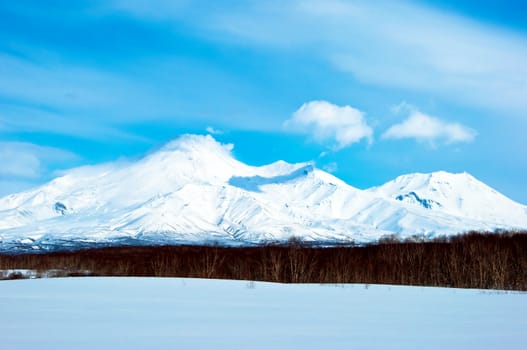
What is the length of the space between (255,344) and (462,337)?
3.76m

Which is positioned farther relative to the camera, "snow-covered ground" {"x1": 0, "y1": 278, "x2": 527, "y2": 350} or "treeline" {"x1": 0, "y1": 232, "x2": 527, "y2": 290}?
"treeline" {"x1": 0, "y1": 232, "x2": 527, "y2": 290}

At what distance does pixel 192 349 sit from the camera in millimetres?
9234

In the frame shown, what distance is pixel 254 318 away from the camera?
13367 mm

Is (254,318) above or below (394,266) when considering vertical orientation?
below

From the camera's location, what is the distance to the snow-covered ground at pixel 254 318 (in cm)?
1001

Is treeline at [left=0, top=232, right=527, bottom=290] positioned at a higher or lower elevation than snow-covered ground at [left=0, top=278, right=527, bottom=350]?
higher

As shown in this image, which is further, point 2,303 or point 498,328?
point 2,303

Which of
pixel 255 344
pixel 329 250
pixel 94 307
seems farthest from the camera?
pixel 329 250

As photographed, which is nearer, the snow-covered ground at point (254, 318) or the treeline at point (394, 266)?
the snow-covered ground at point (254, 318)

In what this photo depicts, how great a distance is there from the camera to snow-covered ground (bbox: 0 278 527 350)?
1001cm

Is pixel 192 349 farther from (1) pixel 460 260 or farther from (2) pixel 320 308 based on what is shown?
(1) pixel 460 260

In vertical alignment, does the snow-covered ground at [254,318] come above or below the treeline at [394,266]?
below

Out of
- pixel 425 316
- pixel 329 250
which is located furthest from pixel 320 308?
pixel 329 250

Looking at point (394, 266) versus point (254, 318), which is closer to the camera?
point (254, 318)
